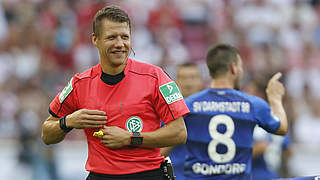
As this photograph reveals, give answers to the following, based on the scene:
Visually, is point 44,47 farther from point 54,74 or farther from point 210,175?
point 210,175

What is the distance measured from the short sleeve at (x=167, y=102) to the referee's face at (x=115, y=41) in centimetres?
34

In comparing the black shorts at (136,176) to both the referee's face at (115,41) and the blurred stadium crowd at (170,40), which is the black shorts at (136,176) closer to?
the referee's face at (115,41)

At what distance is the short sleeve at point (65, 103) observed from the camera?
4.63 metres

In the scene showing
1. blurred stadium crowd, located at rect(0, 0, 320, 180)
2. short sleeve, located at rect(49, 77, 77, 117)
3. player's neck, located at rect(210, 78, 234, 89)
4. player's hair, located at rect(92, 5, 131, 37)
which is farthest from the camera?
blurred stadium crowd, located at rect(0, 0, 320, 180)

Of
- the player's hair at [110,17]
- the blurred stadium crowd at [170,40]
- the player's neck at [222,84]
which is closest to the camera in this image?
the player's hair at [110,17]

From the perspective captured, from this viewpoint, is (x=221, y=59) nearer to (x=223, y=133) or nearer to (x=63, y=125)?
(x=223, y=133)

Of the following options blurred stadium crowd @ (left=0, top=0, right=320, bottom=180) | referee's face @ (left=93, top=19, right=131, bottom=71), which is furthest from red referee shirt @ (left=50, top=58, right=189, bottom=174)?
blurred stadium crowd @ (left=0, top=0, right=320, bottom=180)

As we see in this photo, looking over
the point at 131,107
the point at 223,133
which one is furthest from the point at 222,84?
the point at 131,107

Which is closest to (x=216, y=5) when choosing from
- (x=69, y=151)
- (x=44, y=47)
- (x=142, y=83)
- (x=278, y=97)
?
(x=44, y=47)

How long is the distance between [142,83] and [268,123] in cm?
166

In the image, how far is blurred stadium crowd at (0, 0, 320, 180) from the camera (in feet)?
42.4

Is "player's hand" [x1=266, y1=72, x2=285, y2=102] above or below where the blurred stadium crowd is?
below

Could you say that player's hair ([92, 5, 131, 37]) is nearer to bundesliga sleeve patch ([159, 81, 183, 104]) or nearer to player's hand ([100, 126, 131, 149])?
bundesliga sleeve patch ([159, 81, 183, 104])

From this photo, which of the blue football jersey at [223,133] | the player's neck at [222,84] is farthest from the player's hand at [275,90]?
the player's neck at [222,84]
